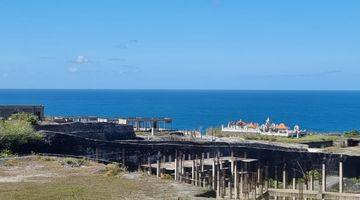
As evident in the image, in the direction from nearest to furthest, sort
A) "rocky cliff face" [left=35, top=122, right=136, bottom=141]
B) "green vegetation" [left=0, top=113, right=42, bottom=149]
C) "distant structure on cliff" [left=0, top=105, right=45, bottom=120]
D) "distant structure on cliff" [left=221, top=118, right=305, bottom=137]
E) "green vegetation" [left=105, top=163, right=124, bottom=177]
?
"green vegetation" [left=105, top=163, right=124, bottom=177]
"green vegetation" [left=0, top=113, right=42, bottom=149]
"rocky cliff face" [left=35, top=122, right=136, bottom=141]
"distant structure on cliff" [left=0, top=105, right=45, bottom=120]
"distant structure on cliff" [left=221, top=118, right=305, bottom=137]

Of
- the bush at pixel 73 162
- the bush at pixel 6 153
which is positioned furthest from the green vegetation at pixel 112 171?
the bush at pixel 6 153

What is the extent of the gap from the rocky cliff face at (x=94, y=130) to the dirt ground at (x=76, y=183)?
8.81 m

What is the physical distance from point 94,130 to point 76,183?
1679 centimetres

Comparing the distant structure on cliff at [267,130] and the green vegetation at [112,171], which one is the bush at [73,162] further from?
the distant structure on cliff at [267,130]

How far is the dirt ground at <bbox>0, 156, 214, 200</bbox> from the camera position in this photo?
21359 mm

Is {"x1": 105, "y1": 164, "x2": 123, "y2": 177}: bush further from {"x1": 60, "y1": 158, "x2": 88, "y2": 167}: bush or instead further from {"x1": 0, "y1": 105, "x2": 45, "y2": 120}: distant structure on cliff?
{"x1": 0, "y1": 105, "x2": 45, "y2": 120}: distant structure on cliff

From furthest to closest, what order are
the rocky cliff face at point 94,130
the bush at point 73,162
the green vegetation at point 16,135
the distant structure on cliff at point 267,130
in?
the distant structure on cliff at point 267,130 < the rocky cliff face at point 94,130 < the green vegetation at point 16,135 < the bush at point 73,162

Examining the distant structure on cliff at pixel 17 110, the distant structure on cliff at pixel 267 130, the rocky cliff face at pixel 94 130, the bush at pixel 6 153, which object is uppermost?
the distant structure on cliff at pixel 17 110

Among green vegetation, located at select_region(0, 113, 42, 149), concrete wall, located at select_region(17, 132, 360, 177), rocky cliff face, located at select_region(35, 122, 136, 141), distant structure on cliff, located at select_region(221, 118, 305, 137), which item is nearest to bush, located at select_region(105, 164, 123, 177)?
concrete wall, located at select_region(17, 132, 360, 177)

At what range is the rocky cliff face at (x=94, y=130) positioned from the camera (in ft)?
126

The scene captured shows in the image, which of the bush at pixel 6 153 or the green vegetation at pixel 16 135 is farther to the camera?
the green vegetation at pixel 16 135

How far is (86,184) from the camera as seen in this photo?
23.5 meters

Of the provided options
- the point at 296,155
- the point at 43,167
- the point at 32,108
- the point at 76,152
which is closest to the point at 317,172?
the point at 296,155

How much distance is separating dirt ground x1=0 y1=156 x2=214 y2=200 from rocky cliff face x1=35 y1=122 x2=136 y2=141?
28.9ft
